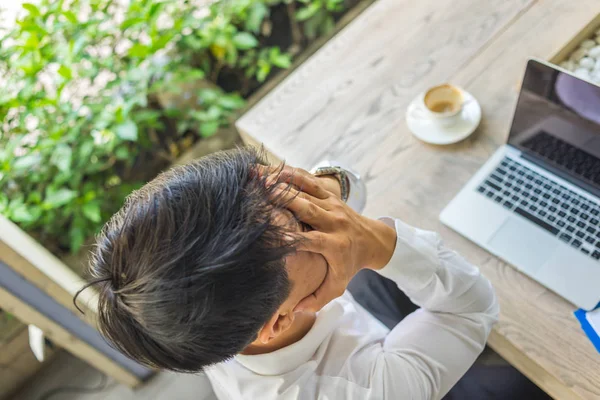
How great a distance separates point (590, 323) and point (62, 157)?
1.32 meters

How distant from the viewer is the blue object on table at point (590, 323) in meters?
0.79

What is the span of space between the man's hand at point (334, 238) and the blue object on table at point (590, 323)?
12.9 inches

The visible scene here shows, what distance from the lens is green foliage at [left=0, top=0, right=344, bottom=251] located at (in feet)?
4.45

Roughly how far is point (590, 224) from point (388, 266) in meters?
0.38

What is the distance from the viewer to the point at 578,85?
0.79 metres

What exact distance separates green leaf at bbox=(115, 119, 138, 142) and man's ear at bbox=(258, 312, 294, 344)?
2.97 feet

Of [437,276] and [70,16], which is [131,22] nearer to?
[70,16]

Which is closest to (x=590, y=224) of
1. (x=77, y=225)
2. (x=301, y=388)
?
(x=301, y=388)

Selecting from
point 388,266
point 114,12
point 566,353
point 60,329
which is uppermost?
point 114,12

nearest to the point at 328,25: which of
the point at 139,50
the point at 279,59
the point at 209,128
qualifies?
the point at 279,59

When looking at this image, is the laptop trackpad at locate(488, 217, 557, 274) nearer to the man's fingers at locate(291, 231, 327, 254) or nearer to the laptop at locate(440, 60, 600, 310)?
the laptop at locate(440, 60, 600, 310)

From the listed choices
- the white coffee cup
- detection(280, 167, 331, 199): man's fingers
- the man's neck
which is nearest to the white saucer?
the white coffee cup

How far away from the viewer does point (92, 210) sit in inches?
58.7

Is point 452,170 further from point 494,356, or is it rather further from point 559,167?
point 494,356
